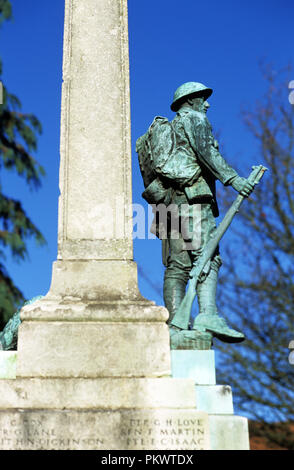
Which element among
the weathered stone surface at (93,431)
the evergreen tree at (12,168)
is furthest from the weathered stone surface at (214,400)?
the evergreen tree at (12,168)

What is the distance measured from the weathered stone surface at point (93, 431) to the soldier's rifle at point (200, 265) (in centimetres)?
114

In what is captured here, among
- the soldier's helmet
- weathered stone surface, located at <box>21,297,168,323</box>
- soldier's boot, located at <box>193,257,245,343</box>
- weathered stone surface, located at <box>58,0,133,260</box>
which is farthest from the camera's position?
the soldier's helmet

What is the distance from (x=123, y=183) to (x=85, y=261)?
648 mm

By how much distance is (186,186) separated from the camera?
5012mm

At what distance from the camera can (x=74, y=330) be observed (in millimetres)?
3771

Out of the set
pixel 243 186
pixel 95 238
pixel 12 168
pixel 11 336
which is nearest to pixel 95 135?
pixel 95 238

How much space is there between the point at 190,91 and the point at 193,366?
2.49m

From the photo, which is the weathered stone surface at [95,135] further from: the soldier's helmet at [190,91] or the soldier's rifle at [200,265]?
the soldier's helmet at [190,91]

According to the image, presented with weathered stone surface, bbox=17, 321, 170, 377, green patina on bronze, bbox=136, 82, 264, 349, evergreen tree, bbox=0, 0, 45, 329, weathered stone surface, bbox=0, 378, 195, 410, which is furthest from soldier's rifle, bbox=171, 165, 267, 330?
evergreen tree, bbox=0, 0, 45, 329

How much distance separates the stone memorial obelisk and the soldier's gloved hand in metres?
0.97

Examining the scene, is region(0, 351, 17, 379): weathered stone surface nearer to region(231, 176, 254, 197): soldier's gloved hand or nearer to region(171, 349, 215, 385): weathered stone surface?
region(171, 349, 215, 385): weathered stone surface

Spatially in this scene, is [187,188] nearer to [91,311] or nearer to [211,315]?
[211,315]

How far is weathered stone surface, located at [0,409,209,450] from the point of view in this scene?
3.38 meters
